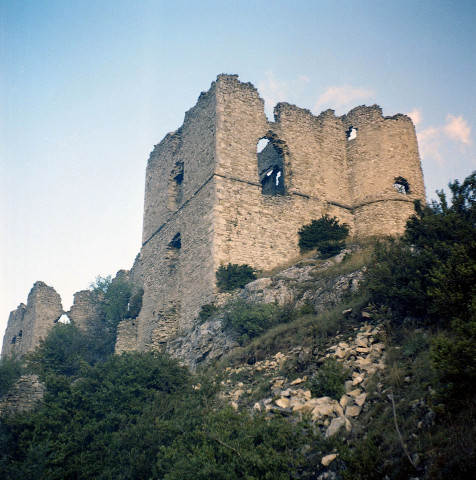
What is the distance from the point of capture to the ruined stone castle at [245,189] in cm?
1648

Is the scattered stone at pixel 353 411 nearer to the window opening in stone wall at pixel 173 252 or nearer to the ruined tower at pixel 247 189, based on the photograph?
the ruined tower at pixel 247 189

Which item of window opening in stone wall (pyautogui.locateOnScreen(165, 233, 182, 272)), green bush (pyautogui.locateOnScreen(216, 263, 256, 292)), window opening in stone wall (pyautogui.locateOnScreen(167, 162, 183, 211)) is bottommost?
green bush (pyautogui.locateOnScreen(216, 263, 256, 292))

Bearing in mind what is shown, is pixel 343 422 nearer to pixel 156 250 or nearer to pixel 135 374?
pixel 135 374

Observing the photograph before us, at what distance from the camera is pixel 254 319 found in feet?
39.6

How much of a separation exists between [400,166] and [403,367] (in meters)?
14.6

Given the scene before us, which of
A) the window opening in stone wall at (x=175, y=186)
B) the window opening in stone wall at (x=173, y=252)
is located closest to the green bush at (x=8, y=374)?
the window opening in stone wall at (x=173, y=252)

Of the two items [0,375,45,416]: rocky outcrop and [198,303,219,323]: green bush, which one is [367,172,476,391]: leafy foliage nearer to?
[198,303,219,323]: green bush

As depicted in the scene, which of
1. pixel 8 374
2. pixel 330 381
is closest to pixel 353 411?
pixel 330 381

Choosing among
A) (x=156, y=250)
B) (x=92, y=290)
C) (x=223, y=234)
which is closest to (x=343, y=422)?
(x=223, y=234)

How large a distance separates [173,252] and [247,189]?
4275 millimetres

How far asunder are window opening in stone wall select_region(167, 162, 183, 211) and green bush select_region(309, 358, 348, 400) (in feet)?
44.6

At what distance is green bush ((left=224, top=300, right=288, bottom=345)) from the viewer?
11805 mm

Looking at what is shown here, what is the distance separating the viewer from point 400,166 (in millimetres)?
19531

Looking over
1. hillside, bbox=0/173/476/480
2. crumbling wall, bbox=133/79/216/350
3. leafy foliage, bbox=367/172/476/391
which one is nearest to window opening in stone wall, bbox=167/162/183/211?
crumbling wall, bbox=133/79/216/350
